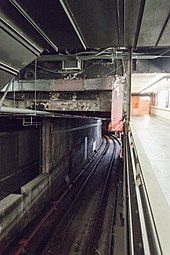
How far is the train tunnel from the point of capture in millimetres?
1614

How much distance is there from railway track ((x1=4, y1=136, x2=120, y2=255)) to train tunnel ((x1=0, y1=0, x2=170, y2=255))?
0.06 ft

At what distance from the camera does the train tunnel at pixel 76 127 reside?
5.29 ft

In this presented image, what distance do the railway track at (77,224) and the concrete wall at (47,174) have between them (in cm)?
27

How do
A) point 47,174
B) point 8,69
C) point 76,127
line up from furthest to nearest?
point 76,127, point 47,174, point 8,69

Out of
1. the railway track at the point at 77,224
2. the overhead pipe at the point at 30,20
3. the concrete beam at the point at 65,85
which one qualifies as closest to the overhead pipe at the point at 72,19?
the overhead pipe at the point at 30,20

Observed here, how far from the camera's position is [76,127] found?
8930 millimetres

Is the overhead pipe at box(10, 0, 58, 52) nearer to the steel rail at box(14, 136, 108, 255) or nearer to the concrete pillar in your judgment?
the steel rail at box(14, 136, 108, 255)

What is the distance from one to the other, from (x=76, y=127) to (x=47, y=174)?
3108 millimetres

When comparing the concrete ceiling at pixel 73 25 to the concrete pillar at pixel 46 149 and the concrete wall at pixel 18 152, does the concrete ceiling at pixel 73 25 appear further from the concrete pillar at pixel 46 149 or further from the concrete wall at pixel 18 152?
the concrete pillar at pixel 46 149

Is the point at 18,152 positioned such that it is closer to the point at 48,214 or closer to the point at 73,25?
the point at 48,214

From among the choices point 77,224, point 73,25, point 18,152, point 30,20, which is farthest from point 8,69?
point 77,224

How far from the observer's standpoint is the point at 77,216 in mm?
5434

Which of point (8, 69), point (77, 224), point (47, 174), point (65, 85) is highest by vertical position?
point (65, 85)

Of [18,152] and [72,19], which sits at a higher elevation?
[72,19]
